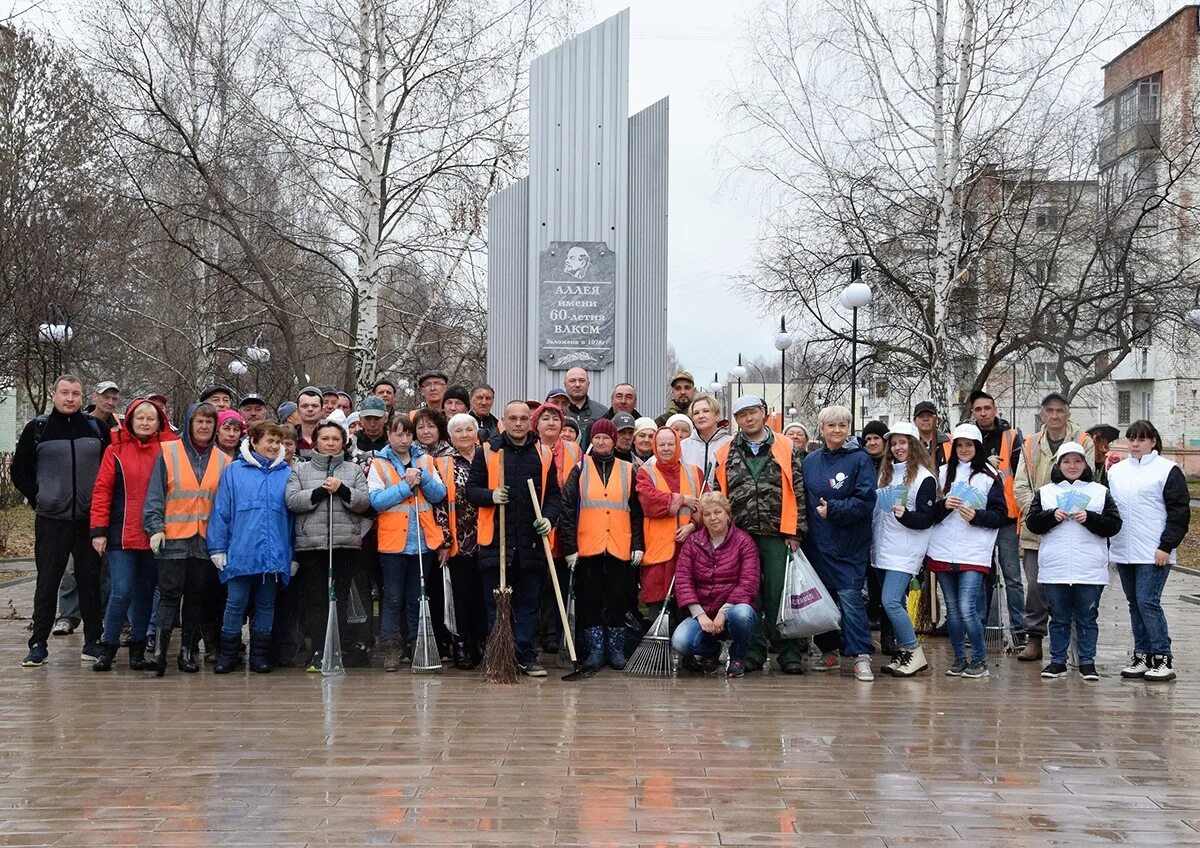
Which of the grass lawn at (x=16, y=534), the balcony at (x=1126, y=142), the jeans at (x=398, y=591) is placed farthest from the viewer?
the balcony at (x=1126, y=142)

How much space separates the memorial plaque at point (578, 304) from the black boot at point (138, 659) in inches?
207

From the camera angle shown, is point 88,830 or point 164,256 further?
point 164,256

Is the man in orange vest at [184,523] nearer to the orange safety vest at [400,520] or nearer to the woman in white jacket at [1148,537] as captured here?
the orange safety vest at [400,520]

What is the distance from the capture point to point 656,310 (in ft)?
44.1

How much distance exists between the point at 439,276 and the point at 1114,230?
40.0ft

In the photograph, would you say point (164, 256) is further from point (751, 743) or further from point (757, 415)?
point (751, 743)

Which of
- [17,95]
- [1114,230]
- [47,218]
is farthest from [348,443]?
[1114,230]

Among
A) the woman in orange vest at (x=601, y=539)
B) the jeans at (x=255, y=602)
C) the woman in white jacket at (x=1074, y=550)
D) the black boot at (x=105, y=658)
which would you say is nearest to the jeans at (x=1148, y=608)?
the woman in white jacket at (x=1074, y=550)

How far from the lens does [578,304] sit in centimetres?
1336

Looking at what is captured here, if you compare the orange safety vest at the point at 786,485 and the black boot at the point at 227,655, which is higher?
the orange safety vest at the point at 786,485

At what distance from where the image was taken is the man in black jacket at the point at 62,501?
371 inches

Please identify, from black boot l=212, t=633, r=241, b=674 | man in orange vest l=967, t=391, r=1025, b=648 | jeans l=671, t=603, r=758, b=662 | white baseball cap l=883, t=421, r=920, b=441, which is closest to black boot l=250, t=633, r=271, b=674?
black boot l=212, t=633, r=241, b=674

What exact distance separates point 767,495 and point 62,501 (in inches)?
193

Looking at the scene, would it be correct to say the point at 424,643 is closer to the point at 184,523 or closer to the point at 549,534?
the point at 549,534
